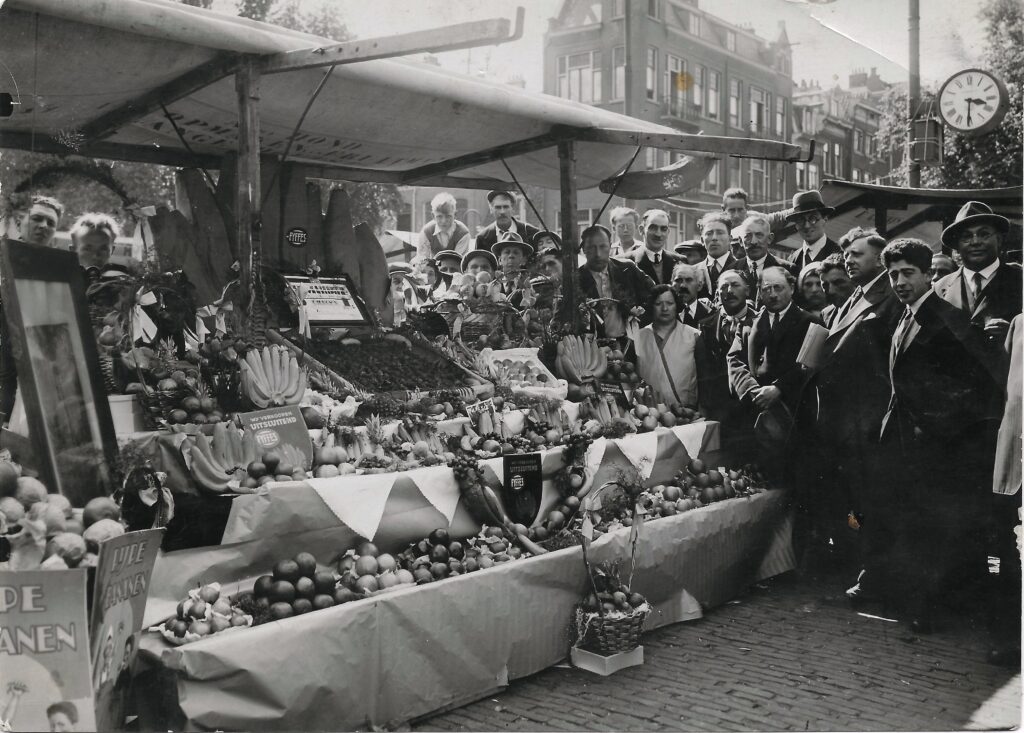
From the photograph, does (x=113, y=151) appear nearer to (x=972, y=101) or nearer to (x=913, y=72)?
(x=913, y=72)

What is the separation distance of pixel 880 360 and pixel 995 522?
1.18 meters

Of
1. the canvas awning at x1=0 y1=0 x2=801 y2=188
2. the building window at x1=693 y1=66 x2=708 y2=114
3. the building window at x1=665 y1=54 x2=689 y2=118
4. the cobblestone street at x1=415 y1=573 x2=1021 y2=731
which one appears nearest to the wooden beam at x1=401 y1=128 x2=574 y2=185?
the canvas awning at x1=0 y1=0 x2=801 y2=188

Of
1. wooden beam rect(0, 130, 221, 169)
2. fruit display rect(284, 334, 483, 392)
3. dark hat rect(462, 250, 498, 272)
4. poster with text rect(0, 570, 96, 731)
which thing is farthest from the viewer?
dark hat rect(462, 250, 498, 272)

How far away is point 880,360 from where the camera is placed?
19.2 feet

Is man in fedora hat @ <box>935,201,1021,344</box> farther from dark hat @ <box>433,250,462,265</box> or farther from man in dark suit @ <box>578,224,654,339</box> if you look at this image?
dark hat @ <box>433,250,462,265</box>

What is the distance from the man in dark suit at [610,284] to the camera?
6.69m

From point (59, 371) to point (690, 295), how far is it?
4.44 metres

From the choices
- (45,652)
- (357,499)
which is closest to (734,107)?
(357,499)

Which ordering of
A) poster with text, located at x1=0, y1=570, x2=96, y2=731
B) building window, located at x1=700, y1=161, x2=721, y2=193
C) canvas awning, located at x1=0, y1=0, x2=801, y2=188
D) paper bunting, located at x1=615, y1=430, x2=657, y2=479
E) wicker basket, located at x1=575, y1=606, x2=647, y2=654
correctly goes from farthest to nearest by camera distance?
building window, located at x1=700, y1=161, x2=721, y2=193
paper bunting, located at x1=615, y1=430, x2=657, y2=479
wicker basket, located at x1=575, y1=606, x2=647, y2=654
canvas awning, located at x1=0, y1=0, x2=801, y2=188
poster with text, located at x1=0, y1=570, x2=96, y2=731

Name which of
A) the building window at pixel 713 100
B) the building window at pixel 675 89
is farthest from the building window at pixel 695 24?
the building window at pixel 713 100

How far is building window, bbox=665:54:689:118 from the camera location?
6.52 meters

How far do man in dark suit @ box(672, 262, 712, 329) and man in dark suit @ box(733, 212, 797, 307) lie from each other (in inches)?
12.5

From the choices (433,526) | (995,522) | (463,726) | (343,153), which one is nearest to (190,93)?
(343,153)

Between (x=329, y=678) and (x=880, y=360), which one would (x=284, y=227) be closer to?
(x=329, y=678)
